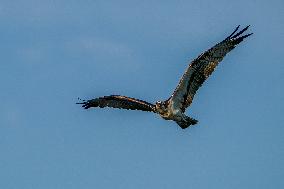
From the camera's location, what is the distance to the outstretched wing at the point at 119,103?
27406 mm

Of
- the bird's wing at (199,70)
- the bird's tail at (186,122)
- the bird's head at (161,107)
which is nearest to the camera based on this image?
the bird's wing at (199,70)

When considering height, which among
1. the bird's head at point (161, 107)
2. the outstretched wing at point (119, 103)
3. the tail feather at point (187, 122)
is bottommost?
the tail feather at point (187, 122)

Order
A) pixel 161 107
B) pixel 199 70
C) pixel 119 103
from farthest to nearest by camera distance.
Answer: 1. pixel 119 103
2. pixel 161 107
3. pixel 199 70

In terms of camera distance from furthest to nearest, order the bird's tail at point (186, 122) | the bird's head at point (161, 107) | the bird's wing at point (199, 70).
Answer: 1. the bird's head at point (161, 107)
2. the bird's tail at point (186, 122)
3. the bird's wing at point (199, 70)

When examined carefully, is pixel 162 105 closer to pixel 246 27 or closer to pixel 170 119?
pixel 170 119

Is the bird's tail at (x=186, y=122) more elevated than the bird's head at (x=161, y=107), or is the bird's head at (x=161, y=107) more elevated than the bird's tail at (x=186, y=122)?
the bird's head at (x=161, y=107)

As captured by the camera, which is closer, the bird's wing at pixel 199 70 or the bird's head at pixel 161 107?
the bird's wing at pixel 199 70

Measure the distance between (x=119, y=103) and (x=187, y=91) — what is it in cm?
293

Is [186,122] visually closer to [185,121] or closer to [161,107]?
[185,121]

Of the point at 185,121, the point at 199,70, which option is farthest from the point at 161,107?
the point at 199,70

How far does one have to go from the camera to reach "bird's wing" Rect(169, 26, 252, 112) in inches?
992

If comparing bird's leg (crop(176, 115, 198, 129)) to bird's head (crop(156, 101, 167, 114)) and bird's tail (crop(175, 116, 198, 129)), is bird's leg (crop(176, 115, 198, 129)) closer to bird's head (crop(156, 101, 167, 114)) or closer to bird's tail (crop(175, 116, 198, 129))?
bird's tail (crop(175, 116, 198, 129))

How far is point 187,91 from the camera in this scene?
26.5m

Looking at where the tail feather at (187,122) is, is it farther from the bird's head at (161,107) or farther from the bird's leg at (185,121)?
the bird's head at (161,107)
